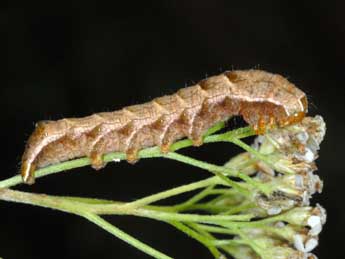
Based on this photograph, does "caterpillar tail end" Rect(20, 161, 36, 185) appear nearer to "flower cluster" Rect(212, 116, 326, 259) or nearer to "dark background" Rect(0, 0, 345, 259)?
"flower cluster" Rect(212, 116, 326, 259)

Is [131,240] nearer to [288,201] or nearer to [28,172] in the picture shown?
[28,172]

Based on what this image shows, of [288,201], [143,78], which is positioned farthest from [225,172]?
[143,78]

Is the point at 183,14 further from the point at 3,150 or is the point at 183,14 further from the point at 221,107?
the point at 221,107

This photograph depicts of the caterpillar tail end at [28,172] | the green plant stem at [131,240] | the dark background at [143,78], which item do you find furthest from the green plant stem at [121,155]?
the dark background at [143,78]

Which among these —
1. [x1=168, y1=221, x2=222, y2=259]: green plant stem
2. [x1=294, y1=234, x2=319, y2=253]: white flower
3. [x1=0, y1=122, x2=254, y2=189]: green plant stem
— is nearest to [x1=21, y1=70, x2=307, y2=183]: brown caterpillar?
[x1=0, y1=122, x2=254, y2=189]: green plant stem

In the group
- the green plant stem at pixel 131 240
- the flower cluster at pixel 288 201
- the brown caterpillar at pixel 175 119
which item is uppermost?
the brown caterpillar at pixel 175 119

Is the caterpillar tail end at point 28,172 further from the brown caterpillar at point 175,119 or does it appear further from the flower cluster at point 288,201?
the flower cluster at point 288,201
